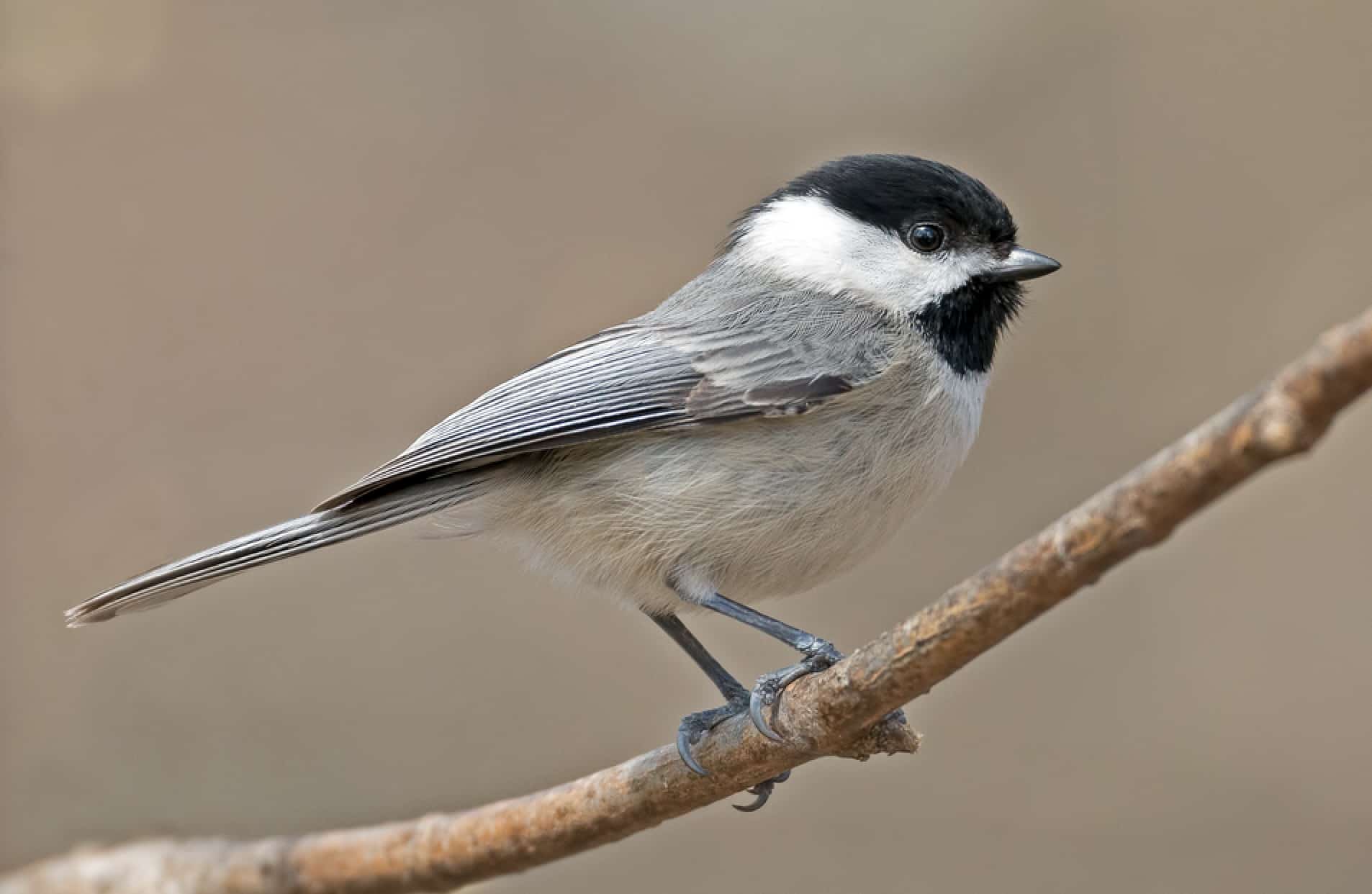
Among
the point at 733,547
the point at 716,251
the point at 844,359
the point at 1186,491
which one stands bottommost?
the point at 1186,491

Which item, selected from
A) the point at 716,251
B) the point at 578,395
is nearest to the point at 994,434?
the point at 716,251

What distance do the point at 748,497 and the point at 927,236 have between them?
586 millimetres

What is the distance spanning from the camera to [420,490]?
211cm

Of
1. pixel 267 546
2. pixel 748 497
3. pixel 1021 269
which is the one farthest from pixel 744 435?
pixel 267 546

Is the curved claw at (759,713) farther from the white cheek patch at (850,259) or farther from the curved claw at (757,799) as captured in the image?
the white cheek patch at (850,259)

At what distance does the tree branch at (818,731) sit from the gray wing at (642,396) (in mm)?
499

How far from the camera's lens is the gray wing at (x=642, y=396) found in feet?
6.61

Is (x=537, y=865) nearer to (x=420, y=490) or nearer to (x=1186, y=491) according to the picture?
(x=420, y=490)

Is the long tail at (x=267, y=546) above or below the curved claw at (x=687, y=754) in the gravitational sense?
above

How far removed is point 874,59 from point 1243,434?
270 cm

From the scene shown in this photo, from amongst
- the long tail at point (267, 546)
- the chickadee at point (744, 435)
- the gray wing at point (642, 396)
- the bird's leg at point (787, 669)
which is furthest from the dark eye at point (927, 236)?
the long tail at point (267, 546)

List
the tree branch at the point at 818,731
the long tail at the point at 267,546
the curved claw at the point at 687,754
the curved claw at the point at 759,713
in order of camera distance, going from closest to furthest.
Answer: the tree branch at the point at 818,731
the curved claw at the point at 759,713
the curved claw at the point at 687,754
the long tail at the point at 267,546

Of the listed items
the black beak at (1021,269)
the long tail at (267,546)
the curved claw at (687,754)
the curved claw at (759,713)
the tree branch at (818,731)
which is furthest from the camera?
the black beak at (1021,269)

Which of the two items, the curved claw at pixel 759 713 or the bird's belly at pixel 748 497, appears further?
the bird's belly at pixel 748 497
